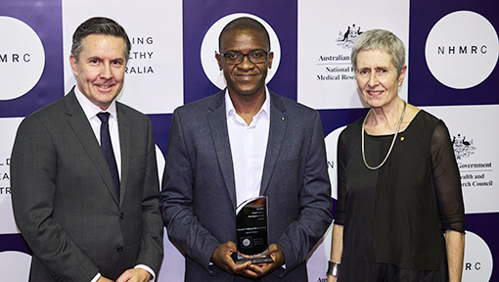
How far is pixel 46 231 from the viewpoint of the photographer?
2.10 metres

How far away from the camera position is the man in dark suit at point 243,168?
7.77 ft

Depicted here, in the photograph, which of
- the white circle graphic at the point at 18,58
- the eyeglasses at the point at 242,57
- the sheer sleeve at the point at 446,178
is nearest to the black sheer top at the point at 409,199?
the sheer sleeve at the point at 446,178

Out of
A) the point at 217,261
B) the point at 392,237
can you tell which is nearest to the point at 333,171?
the point at 392,237

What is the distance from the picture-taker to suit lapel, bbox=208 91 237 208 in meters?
2.38

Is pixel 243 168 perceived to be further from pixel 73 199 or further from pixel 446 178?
pixel 446 178

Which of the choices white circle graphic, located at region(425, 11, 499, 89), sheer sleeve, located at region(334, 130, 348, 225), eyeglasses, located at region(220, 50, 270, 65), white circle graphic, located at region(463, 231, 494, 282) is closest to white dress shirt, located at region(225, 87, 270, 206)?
eyeglasses, located at region(220, 50, 270, 65)

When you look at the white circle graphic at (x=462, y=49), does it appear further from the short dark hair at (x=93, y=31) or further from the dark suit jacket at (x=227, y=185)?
the short dark hair at (x=93, y=31)

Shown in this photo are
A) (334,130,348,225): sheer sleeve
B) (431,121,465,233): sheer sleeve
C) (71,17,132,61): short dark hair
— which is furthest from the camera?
(334,130,348,225): sheer sleeve

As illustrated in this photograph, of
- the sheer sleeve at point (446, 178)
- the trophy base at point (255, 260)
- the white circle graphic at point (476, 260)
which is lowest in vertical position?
the white circle graphic at point (476, 260)

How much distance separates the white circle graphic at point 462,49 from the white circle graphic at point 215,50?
98 centimetres

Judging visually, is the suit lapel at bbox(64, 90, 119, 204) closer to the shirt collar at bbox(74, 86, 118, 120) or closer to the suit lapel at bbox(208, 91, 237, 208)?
the shirt collar at bbox(74, 86, 118, 120)

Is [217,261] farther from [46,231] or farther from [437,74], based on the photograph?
[437,74]

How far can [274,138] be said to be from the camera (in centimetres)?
241

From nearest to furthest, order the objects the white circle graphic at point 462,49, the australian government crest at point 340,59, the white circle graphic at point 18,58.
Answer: the white circle graphic at point 18,58 < the australian government crest at point 340,59 < the white circle graphic at point 462,49
